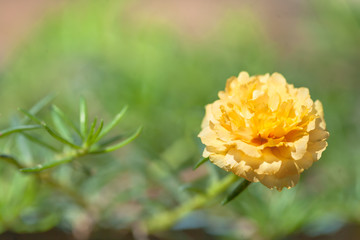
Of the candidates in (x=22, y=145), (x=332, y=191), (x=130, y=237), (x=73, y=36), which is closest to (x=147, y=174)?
(x=130, y=237)

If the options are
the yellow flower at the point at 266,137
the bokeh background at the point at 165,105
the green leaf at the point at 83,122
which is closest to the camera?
the yellow flower at the point at 266,137

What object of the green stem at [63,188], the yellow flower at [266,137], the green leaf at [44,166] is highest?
the yellow flower at [266,137]

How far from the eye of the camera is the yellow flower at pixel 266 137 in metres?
0.39

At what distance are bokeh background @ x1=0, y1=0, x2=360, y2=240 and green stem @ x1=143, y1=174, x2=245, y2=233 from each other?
0.02 metres

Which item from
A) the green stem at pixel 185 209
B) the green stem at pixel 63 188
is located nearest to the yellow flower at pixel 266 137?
the green stem at pixel 185 209

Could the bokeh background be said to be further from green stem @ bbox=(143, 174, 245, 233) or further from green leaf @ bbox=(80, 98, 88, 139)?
green leaf @ bbox=(80, 98, 88, 139)

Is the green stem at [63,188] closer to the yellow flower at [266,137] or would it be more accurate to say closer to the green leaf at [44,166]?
the green leaf at [44,166]

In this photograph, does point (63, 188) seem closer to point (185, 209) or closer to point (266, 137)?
point (185, 209)

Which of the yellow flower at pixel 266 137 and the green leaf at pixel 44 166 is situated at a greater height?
the yellow flower at pixel 266 137

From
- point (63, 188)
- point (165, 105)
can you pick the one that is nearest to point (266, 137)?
point (63, 188)

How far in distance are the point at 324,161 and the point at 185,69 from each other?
1.31 ft

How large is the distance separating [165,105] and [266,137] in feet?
1.93

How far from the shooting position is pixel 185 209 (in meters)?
0.60

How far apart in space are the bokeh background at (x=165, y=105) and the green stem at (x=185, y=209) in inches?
0.8
